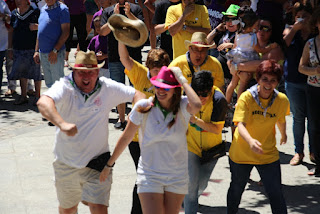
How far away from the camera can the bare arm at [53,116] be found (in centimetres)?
473

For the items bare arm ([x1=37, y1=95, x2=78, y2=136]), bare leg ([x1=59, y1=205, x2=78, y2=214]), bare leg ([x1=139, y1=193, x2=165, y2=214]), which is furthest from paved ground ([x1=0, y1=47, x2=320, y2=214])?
bare arm ([x1=37, y1=95, x2=78, y2=136])

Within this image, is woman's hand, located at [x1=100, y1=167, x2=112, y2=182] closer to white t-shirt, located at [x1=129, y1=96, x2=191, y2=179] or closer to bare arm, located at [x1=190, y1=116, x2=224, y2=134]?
white t-shirt, located at [x1=129, y1=96, x2=191, y2=179]

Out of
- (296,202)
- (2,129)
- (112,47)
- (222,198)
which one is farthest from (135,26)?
(2,129)

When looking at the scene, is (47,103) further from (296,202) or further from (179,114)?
(296,202)

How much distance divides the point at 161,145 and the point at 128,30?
65.8 inches

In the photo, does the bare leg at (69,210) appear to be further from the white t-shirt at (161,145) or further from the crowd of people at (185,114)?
the white t-shirt at (161,145)

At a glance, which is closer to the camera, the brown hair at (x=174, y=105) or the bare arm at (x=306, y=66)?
the brown hair at (x=174, y=105)

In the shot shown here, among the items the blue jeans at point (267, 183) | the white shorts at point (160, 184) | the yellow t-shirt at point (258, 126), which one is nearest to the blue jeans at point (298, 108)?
the yellow t-shirt at point (258, 126)

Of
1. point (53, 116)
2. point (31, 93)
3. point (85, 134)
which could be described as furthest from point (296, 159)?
point (31, 93)

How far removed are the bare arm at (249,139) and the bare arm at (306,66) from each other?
1997mm

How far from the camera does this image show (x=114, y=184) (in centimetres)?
756

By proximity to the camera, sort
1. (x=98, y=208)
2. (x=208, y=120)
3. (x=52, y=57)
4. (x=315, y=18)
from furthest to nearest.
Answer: (x=52, y=57) < (x=315, y=18) < (x=208, y=120) < (x=98, y=208)

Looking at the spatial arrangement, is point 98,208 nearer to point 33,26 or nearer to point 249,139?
point 249,139

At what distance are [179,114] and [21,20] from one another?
677 cm
